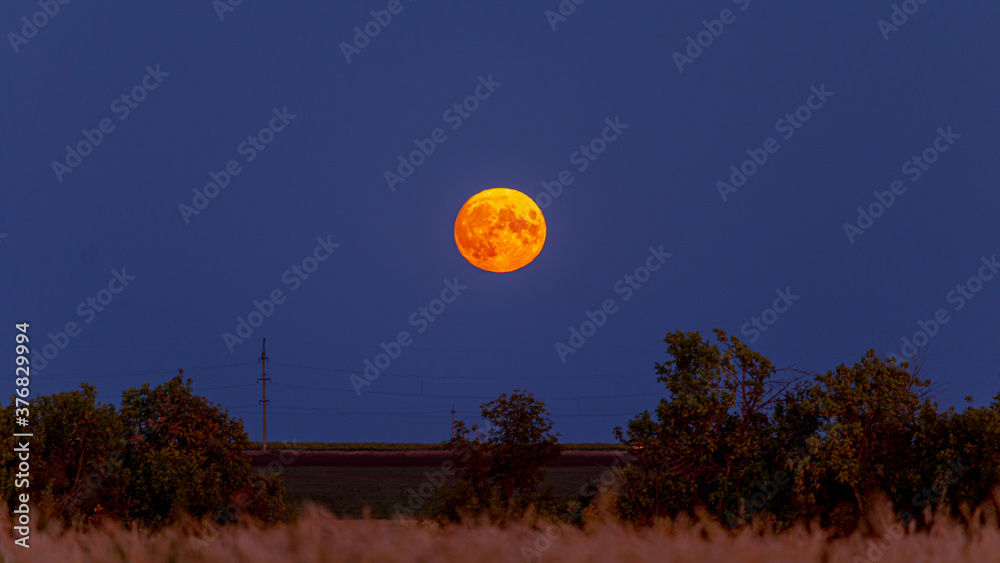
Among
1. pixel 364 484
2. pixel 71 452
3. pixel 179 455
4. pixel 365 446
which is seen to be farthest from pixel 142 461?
pixel 365 446

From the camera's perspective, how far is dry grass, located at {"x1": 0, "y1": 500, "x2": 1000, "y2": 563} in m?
5.84

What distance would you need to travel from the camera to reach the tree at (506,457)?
25484 mm

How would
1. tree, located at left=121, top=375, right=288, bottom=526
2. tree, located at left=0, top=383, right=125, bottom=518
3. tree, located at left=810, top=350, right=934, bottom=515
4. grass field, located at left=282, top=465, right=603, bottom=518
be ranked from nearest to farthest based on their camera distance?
tree, located at left=810, top=350, right=934, bottom=515 → tree, located at left=0, top=383, right=125, bottom=518 → tree, located at left=121, top=375, right=288, bottom=526 → grass field, located at left=282, top=465, right=603, bottom=518

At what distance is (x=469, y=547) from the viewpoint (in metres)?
6.01

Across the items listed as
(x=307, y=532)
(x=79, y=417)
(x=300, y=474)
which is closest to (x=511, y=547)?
(x=307, y=532)

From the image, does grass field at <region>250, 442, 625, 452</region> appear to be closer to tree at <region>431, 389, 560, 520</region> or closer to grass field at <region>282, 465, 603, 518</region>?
grass field at <region>282, 465, 603, 518</region>

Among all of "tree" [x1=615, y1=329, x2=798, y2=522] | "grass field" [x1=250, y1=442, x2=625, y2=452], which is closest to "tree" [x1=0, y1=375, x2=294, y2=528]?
"tree" [x1=615, y1=329, x2=798, y2=522]

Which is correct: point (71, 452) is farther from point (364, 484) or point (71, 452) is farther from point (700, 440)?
point (364, 484)

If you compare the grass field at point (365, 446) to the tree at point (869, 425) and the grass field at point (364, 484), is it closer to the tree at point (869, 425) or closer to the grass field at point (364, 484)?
the grass field at point (364, 484)

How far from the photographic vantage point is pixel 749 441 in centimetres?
1574

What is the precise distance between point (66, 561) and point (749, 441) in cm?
1234

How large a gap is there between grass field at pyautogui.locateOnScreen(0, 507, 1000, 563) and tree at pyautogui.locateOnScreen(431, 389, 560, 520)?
18.1 meters

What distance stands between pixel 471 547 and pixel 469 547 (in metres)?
0.02

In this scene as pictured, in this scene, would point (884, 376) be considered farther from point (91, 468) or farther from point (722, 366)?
point (91, 468)
